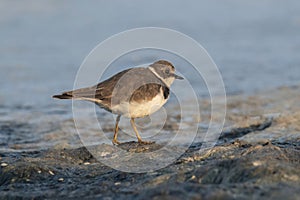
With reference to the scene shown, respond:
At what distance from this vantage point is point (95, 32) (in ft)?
59.8

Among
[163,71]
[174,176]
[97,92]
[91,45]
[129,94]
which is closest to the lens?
[174,176]

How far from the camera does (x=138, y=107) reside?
7.16 m

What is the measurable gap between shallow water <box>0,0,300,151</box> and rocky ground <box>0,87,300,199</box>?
241cm

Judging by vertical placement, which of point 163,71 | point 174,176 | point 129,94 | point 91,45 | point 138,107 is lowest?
point 174,176

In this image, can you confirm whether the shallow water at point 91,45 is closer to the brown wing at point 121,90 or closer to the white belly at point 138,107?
the brown wing at point 121,90

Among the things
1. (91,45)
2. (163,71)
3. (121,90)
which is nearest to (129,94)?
(121,90)

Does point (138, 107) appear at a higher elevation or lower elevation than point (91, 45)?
lower

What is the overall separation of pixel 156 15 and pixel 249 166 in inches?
610

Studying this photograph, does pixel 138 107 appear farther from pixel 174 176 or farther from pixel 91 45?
pixel 91 45

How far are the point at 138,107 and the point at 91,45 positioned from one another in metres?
9.89

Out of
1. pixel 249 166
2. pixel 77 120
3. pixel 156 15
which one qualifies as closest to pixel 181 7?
pixel 156 15

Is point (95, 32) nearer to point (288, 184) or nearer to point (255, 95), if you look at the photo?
point (255, 95)

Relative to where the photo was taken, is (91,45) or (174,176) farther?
(91,45)

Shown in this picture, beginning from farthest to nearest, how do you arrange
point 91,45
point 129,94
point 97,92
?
point 91,45
point 97,92
point 129,94
